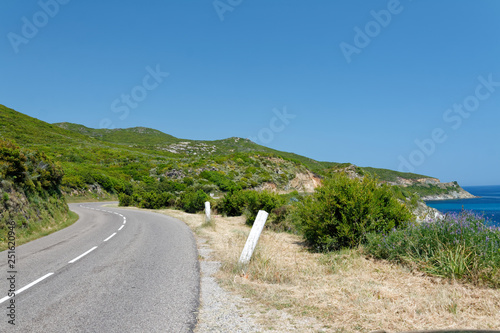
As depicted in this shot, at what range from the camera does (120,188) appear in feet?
159

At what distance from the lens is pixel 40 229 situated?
14.5 meters

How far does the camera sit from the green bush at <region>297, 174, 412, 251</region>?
27.8ft

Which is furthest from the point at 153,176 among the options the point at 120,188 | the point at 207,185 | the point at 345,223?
the point at 345,223

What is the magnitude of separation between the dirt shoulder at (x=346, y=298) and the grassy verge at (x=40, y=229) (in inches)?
360

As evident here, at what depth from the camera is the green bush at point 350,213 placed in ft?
27.8

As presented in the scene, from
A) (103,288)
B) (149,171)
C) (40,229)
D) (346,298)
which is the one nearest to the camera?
(346,298)

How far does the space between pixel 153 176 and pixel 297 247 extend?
A: 4658cm

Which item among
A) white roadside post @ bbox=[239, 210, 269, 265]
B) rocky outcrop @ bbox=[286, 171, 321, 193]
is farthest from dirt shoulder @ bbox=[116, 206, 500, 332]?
rocky outcrop @ bbox=[286, 171, 321, 193]

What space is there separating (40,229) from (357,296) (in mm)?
15205

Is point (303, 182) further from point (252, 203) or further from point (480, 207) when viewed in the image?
point (252, 203)

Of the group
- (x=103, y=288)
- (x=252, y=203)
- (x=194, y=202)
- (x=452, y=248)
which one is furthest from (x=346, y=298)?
(x=194, y=202)

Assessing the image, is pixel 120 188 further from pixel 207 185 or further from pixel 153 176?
pixel 207 185

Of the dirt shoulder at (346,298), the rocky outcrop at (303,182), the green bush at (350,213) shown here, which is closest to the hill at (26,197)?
the dirt shoulder at (346,298)

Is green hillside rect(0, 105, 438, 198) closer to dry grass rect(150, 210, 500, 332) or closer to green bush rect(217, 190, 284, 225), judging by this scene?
green bush rect(217, 190, 284, 225)
